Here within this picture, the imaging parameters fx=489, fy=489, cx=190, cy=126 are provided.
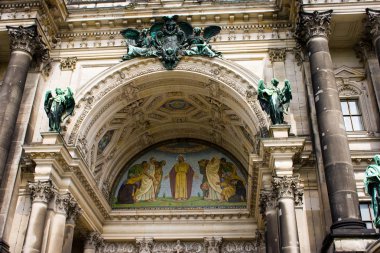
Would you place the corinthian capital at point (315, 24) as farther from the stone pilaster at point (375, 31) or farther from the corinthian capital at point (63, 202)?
the corinthian capital at point (63, 202)

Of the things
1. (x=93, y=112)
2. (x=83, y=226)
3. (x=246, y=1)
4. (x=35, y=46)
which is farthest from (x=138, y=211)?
(x=246, y=1)

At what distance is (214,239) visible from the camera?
62.7 ft

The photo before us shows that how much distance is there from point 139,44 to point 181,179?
20.9 ft

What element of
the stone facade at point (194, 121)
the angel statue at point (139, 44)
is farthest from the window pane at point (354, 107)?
the angel statue at point (139, 44)

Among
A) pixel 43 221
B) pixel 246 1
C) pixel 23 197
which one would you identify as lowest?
pixel 43 221

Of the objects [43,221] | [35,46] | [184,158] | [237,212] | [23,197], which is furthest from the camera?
[184,158]

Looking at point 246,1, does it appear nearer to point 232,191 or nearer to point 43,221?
point 232,191

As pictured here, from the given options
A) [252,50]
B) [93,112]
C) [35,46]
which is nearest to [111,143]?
[93,112]

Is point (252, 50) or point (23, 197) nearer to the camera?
point (23, 197)

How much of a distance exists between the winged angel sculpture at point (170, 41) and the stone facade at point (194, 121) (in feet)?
0.93

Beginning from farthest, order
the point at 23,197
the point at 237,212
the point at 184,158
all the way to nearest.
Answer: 1. the point at 184,158
2. the point at 237,212
3. the point at 23,197

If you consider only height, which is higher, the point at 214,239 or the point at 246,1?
the point at 246,1

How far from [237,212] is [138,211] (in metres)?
4.06

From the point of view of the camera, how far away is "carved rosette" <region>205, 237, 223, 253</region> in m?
19.0
